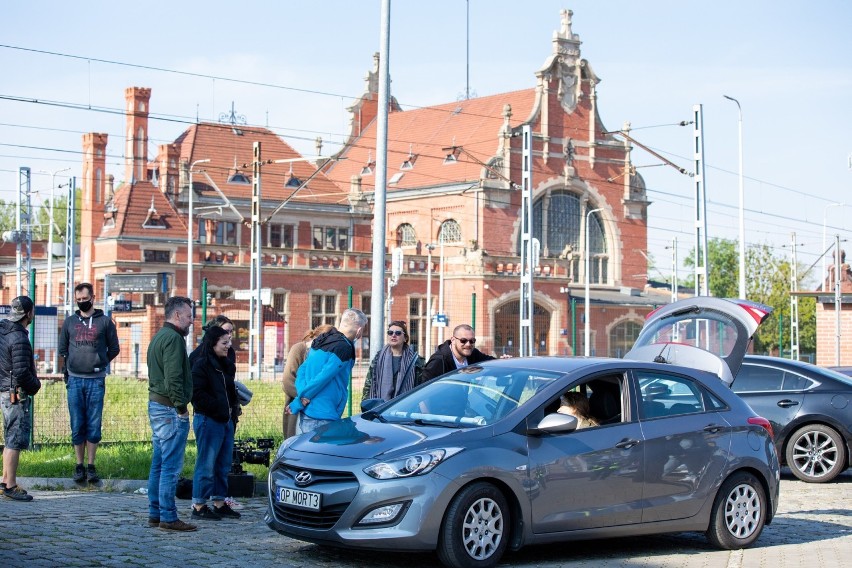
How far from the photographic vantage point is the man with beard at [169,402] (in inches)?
372

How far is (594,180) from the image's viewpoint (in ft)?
235

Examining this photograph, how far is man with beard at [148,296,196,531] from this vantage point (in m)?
9.45

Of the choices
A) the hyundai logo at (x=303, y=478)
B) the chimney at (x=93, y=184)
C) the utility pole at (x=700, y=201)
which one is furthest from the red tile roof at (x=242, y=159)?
the hyundai logo at (x=303, y=478)

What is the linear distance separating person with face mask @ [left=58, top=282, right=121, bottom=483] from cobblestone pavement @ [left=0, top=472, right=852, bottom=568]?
30.1 inches

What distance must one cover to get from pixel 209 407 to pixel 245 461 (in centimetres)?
284

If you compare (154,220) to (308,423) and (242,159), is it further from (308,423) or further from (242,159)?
(308,423)

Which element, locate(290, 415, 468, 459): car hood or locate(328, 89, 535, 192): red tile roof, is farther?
locate(328, 89, 535, 192): red tile roof

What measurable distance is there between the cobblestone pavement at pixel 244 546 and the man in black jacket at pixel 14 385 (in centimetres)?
23

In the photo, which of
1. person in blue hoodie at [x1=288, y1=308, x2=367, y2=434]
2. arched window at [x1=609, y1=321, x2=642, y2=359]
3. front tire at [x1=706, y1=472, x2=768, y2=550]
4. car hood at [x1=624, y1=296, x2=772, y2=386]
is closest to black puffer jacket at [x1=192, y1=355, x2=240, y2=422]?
person in blue hoodie at [x1=288, y1=308, x2=367, y2=434]

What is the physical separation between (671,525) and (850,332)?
91.6 ft

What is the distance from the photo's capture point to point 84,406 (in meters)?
12.3

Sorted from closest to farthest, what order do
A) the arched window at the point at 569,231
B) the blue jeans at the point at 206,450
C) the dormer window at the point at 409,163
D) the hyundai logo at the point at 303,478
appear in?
the hyundai logo at the point at 303,478 < the blue jeans at the point at 206,450 < the arched window at the point at 569,231 < the dormer window at the point at 409,163

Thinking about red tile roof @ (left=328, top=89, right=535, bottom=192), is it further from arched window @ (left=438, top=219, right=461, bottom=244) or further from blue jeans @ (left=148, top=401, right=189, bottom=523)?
blue jeans @ (left=148, top=401, right=189, bottom=523)

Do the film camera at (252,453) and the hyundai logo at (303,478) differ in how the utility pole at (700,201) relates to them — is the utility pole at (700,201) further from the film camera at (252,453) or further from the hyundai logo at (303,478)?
the hyundai logo at (303,478)
